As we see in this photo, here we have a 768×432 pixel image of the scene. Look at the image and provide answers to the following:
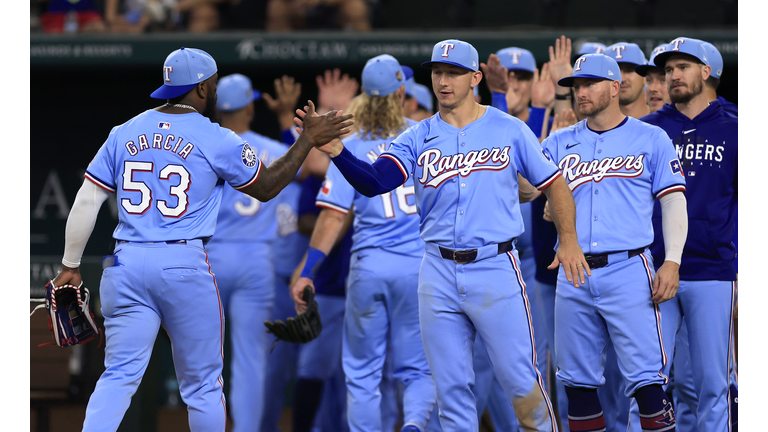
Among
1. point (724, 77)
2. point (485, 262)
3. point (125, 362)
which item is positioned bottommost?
point (125, 362)

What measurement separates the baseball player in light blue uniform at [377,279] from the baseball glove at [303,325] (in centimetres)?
15

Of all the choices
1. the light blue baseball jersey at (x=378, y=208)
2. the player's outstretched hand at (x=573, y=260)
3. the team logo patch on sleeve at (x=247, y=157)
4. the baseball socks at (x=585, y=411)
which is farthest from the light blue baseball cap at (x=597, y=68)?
the team logo patch on sleeve at (x=247, y=157)

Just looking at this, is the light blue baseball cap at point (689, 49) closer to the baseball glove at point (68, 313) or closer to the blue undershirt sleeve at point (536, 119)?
the blue undershirt sleeve at point (536, 119)

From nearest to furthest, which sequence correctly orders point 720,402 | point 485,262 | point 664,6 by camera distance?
point 485,262 < point 720,402 < point 664,6

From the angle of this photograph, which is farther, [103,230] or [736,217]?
[103,230]

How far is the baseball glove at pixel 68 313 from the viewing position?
3.56m

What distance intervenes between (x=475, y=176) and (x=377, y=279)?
109 centimetres

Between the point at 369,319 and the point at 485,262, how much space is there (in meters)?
1.15

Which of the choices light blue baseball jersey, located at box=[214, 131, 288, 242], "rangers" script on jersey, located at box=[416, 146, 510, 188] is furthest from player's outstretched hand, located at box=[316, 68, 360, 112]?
"rangers" script on jersey, located at box=[416, 146, 510, 188]

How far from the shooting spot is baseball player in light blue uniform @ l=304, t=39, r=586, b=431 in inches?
132

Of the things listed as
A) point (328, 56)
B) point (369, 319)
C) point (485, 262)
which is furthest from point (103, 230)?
point (485, 262)

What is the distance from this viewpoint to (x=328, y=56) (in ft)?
24.6

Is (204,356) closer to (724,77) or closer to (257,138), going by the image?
(257,138)

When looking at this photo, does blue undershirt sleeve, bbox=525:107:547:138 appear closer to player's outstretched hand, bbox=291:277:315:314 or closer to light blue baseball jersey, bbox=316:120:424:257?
light blue baseball jersey, bbox=316:120:424:257
